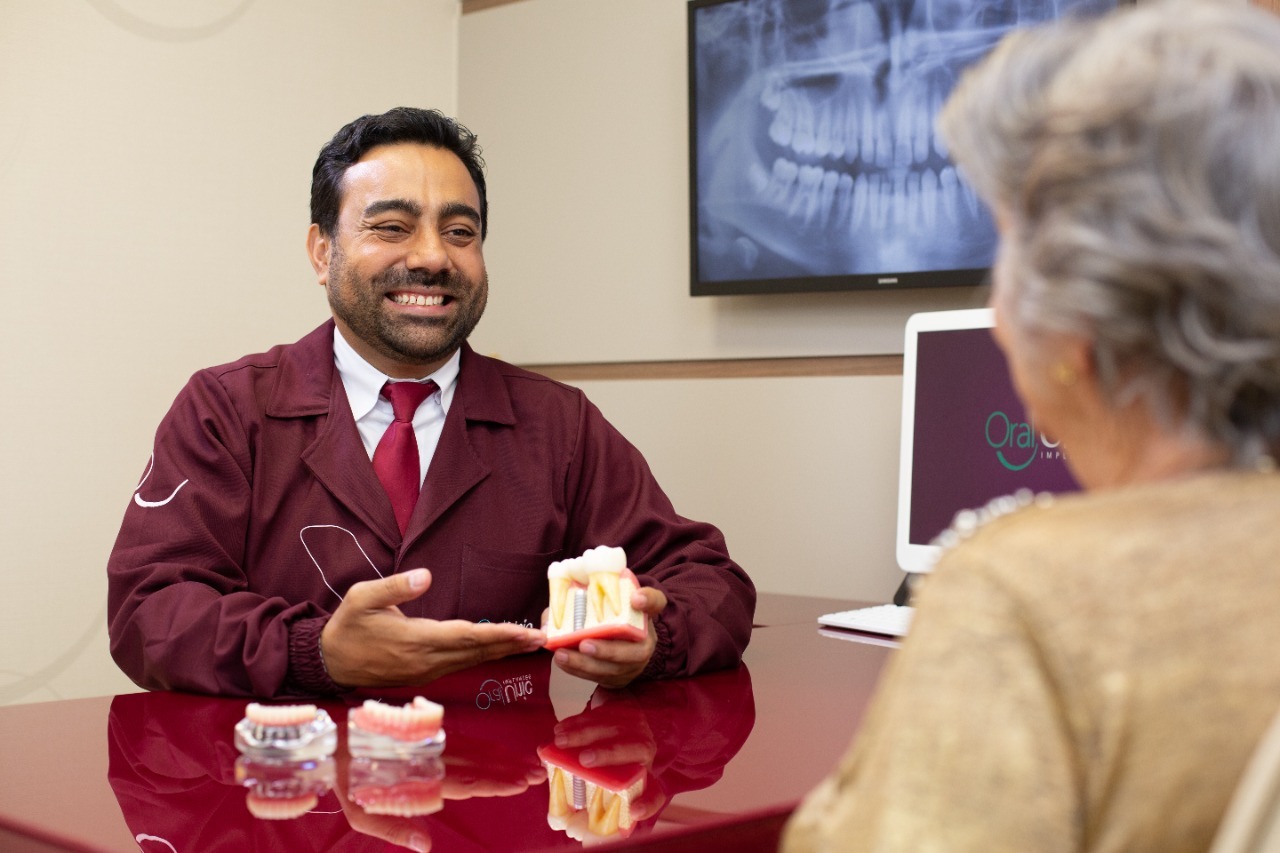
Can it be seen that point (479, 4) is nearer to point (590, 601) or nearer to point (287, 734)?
point (590, 601)

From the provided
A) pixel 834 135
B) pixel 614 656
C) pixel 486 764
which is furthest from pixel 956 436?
pixel 486 764

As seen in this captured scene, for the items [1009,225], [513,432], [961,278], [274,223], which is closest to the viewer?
[1009,225]

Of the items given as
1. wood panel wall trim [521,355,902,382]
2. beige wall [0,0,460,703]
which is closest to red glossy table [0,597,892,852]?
wood panel wall trim [521,355,902,382]

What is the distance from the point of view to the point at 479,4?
3893 millimetres

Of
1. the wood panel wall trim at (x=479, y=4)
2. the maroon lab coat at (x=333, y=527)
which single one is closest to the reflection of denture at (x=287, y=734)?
the maroon lab coat at (x=333, y=527)

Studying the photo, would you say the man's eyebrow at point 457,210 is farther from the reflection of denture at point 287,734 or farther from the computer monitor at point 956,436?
the reflection of denture at point 287,734

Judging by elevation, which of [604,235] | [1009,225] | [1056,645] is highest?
[604,235]

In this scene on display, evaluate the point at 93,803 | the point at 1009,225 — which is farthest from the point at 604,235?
the point at 1009,225

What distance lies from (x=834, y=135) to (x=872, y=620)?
4.07ft

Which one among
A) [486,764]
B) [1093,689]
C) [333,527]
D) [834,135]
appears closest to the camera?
[1093,689]

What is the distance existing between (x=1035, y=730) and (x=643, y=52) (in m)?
3.07

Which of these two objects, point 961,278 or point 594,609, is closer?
point 594,609

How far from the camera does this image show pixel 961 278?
281cm

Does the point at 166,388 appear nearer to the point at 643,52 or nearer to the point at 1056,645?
the point at 643,52
